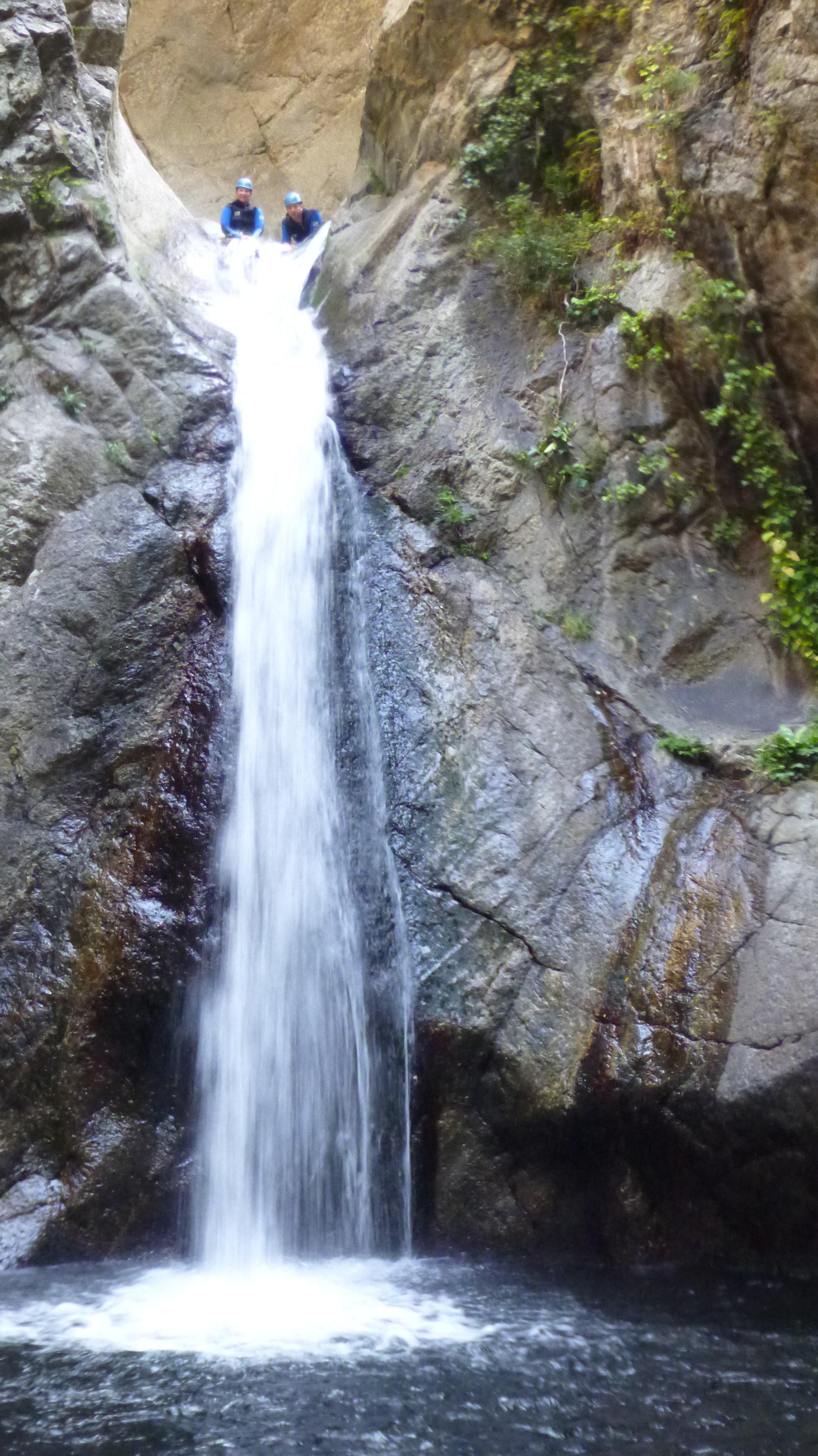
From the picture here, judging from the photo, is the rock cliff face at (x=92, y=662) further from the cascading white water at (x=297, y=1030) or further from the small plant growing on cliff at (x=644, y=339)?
the small plant growing on cliff at (x=644, y=339)

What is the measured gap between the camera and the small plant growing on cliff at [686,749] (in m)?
6.80

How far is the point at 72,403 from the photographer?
A: 8.02m

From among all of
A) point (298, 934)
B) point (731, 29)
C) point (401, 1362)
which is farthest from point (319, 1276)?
point (731, 29)

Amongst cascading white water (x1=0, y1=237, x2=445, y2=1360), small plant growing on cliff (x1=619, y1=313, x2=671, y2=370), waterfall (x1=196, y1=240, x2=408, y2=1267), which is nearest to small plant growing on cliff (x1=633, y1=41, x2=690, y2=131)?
small plant growing on cliff (x1=619, y1=313, x2=671, y2=370)

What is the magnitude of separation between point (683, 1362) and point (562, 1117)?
1402mm

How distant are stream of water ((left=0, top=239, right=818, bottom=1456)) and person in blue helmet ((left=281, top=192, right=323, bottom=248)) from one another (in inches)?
211

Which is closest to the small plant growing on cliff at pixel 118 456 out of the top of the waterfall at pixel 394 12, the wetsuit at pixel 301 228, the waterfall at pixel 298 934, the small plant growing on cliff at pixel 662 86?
the waterfall at pixel 298 934

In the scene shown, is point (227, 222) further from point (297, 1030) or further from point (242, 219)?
point (297, 1030)

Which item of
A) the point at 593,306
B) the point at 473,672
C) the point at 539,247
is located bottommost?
the point at 473,672

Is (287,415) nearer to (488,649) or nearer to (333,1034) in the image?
(488,649)

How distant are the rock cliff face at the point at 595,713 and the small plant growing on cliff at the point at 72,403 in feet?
7.04

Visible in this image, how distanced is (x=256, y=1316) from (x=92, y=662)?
4048 mm

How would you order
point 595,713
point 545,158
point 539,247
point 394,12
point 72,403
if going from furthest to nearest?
1. point 394,12
2. point 545,158
3. point 539,247
4. point 72,403
5. point 595,713

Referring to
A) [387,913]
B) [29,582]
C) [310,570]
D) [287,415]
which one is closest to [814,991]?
[387,913]
